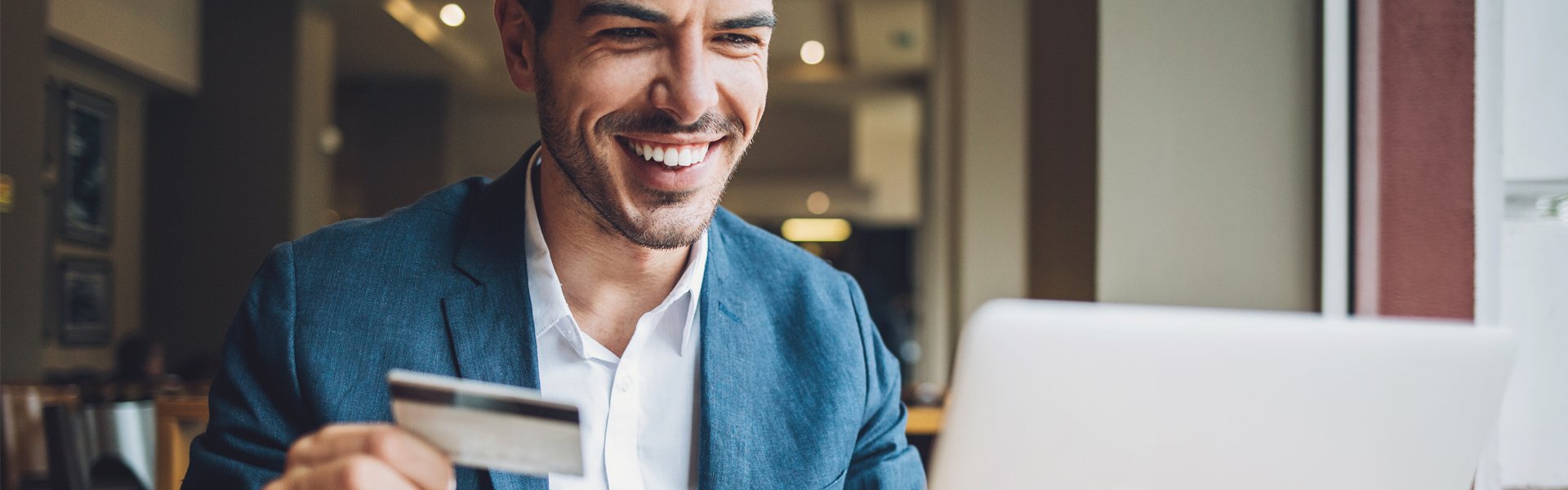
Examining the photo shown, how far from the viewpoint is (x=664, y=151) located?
3.43 ft

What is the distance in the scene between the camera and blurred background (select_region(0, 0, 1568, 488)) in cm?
158

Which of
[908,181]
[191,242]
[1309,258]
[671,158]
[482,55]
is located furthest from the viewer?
[908,181]

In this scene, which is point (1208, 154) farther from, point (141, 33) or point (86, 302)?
point (86, 302)

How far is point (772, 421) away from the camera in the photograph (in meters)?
1.16

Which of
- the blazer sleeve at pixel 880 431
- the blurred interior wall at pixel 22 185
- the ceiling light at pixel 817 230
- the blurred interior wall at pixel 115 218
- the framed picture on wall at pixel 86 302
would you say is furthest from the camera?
the ceiling light at pixel 817 230

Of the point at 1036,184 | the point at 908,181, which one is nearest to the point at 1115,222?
the point at 1036,184

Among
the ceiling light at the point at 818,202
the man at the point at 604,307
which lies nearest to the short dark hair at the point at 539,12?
the man at the point at 604,307

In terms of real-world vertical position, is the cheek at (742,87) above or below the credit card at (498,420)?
above

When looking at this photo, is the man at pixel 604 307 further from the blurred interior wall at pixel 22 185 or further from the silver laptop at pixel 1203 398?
the blurred interior wall at pixel 22 185

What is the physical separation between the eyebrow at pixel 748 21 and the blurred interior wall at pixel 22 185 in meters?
4.84

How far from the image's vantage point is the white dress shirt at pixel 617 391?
1113 millimetres

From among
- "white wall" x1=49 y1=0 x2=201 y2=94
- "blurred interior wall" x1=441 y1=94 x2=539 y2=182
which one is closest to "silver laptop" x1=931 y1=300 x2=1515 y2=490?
"white wall" x1=49 y1=0 x2=201 y2=94

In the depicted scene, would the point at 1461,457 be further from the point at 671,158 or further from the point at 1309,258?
the point at 1309,258

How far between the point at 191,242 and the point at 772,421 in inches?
252
